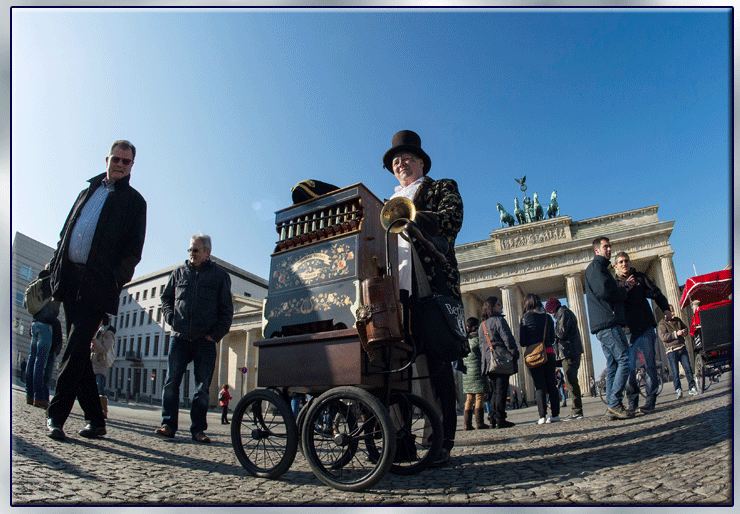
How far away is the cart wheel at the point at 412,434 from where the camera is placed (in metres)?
2.29

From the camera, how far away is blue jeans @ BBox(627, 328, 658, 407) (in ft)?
15.2

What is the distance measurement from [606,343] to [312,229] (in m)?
3.79

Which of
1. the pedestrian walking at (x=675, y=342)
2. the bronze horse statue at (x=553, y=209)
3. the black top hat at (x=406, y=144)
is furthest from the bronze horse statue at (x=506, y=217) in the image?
the black top hat at (x=406, y=144)

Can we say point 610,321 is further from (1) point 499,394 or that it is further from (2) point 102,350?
(2) point 102,350

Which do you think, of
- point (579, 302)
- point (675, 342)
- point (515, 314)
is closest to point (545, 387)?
point (675, 342)

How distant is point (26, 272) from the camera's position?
2590 mm

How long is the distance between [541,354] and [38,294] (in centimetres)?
584

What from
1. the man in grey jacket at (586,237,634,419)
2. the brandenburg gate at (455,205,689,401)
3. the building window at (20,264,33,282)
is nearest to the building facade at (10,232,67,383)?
the building window at (20,264,33,282)

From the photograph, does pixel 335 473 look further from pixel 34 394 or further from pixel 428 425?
pixel 34 394

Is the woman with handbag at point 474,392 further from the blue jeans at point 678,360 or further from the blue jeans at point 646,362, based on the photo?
the blue jeans at point 678,360

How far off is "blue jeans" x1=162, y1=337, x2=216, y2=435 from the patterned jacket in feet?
7.29

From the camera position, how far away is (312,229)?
2705 mm

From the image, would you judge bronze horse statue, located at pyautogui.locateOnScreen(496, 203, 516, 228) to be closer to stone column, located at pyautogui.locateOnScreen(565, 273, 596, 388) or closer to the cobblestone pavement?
stone column, located at pyautogui.locateOnScreen(565, 273, 596, 388)

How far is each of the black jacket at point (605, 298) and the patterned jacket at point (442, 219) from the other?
220 cm
